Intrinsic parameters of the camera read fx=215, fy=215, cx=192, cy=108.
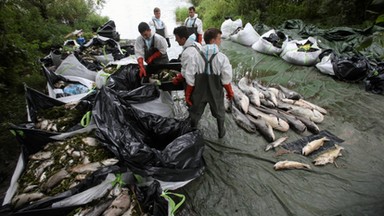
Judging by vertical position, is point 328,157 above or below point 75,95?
below

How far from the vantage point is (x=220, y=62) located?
2.69 metres

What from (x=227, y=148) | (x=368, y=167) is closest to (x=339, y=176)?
(x=368, y=167)

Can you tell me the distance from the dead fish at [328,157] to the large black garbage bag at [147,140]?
5.01ft

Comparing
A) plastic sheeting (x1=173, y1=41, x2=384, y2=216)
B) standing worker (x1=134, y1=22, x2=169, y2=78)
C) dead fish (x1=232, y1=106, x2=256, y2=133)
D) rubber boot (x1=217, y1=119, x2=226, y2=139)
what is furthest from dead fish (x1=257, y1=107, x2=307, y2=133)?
standing worker (x1=134, y1=22, x2=169, y2=78)

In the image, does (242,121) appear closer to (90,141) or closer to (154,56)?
(154,56)

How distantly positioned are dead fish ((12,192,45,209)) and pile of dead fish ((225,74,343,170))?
2.63m

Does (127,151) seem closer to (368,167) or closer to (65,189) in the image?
(65,189)

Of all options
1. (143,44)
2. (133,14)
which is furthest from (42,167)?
(133,14)

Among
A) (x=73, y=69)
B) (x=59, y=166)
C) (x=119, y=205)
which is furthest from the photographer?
(x=73, y=69)

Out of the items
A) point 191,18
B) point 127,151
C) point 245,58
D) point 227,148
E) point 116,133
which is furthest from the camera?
point 245,58

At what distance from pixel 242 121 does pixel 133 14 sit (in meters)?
12.1

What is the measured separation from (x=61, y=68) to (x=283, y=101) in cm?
418

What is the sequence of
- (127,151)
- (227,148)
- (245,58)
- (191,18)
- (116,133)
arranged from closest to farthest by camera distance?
(127,151) < (116,133) < (227,148) < (191,18) < (245,58)

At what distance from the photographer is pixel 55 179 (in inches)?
80.1
